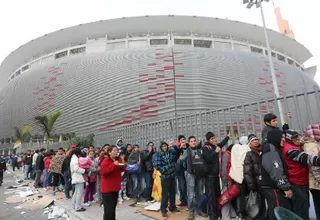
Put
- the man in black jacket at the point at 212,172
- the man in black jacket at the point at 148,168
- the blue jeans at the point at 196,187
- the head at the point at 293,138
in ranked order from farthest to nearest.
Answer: the man in black jacket at the point at 148,168, the blue jeans at the point at 196,187, the man in black jacket at the point at 212,172, the head at the point at 293,138

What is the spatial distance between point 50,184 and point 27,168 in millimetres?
4392

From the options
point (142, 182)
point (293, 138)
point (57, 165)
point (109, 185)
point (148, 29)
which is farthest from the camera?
point (148, 29)

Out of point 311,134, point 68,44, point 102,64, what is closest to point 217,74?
point 102,64

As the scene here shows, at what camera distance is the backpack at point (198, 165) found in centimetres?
363

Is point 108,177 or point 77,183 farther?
point 77,183

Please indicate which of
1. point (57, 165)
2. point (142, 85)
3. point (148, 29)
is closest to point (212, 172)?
point (57, 165)

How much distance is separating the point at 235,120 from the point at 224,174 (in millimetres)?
1431

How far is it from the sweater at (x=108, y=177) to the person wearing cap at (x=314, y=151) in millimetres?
2948

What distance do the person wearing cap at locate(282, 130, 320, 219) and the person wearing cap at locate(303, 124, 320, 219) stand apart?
0.20 ft

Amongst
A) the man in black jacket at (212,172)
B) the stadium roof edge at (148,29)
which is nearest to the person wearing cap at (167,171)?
the man in black jacket at (212,172)

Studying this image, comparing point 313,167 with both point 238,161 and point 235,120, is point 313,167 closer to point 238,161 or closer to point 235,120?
point 238,161

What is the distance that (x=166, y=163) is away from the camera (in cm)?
417

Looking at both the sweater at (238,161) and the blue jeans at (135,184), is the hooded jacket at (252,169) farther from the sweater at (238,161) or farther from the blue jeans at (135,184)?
the blue jeans at (135,184)

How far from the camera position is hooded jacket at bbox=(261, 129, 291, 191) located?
2377 millimetres
